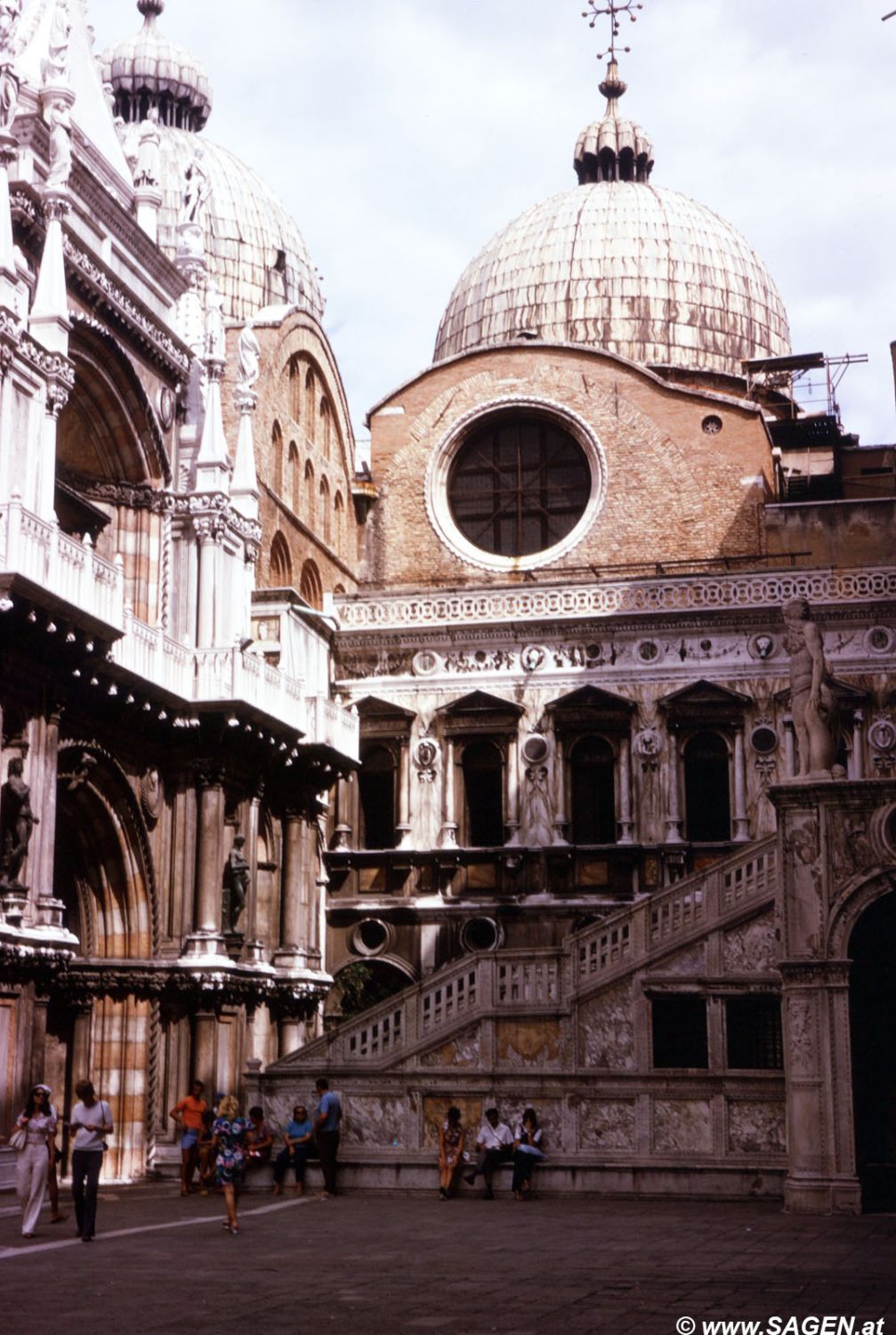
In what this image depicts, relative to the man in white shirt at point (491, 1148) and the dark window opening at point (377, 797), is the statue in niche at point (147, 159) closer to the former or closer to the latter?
the dark window opening at point (377, 797)

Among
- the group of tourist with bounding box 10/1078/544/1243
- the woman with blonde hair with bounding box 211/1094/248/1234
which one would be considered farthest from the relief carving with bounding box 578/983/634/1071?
the woman with blonde hair with bounding box 211/1094/248/1234

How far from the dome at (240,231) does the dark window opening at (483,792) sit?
20.4 meters

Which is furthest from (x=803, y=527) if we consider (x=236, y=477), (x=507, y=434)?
(x=236, y=477)

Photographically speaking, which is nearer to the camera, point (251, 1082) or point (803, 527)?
point (251, 1082)

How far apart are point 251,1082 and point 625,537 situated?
17.2 metres

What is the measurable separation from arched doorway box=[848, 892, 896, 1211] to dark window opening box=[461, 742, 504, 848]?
13524 millimetres

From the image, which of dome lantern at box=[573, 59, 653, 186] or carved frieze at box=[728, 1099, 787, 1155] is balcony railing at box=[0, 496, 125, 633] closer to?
carved frieze at box=[728, 1099, 787, 1155]

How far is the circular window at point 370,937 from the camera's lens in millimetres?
35344

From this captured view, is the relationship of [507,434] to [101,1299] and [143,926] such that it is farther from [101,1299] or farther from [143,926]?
[101,1299]

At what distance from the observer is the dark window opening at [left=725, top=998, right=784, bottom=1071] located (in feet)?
76.9

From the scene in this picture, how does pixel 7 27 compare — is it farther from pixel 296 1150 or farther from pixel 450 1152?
pixel 450 1152

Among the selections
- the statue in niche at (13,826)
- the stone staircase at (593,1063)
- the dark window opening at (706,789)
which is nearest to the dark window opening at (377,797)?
the dark window opening at (706,789)

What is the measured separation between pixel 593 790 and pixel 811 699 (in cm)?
1368

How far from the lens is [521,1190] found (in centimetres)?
2289
